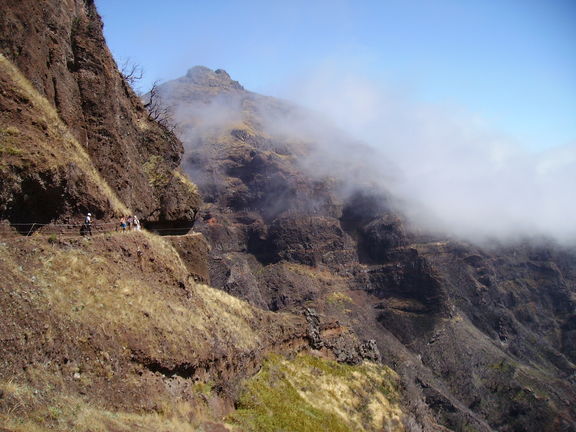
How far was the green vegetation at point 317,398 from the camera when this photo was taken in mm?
28172

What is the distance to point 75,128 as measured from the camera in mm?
29953

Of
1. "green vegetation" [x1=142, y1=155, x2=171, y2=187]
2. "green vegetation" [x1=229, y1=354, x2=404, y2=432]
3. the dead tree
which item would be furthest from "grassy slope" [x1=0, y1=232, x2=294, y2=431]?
the dead tree

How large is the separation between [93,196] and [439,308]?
481 feet

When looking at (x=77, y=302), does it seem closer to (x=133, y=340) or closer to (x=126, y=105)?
(x=133, y=340)

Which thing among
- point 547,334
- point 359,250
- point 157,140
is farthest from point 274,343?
point 547,334

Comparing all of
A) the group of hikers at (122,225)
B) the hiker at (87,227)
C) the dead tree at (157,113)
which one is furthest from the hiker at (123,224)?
the dead tree at (157,113)

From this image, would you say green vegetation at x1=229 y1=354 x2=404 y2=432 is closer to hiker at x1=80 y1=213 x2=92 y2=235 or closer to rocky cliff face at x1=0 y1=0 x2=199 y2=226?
hiker at x1=80 y1=213 x2=92 y2=235

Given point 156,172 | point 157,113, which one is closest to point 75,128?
point 156,172

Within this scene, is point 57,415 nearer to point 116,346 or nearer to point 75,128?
point 116,346

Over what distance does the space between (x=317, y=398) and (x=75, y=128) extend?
27.5 metres

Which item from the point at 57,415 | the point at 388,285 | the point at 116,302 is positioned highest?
the point at 116,302

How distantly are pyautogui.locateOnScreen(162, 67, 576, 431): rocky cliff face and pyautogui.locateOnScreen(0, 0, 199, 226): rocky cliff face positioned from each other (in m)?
89.6

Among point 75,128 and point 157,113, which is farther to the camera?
point 157,113

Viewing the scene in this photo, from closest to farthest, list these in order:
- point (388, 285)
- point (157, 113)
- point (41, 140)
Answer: point (41, 140) → point (157, 113) → point (388, 285)
